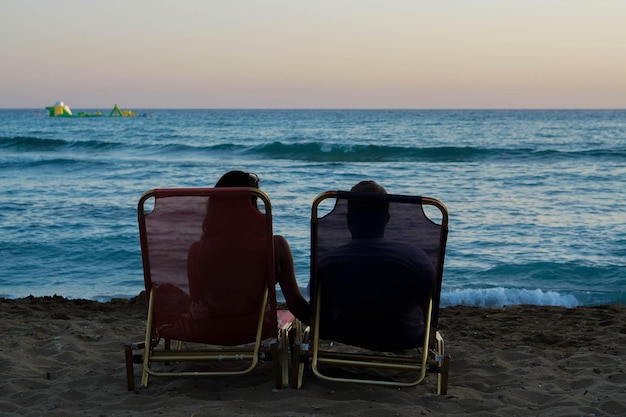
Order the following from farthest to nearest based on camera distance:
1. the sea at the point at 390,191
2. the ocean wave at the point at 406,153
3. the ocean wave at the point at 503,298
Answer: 1. the ocean wave at the point at 406,153
2. the sea at the point at 390,191
3. the ocean wave at the point at 503,298

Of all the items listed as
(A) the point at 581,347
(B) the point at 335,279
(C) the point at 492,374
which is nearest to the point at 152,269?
(B) the point at 335,279

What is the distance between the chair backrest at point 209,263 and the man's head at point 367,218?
0.40 metres

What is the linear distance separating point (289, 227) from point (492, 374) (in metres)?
6.83

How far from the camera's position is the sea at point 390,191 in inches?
315

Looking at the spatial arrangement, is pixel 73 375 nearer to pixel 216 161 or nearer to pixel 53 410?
pixel 53 410

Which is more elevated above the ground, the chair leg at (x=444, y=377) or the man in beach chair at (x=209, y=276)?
the man in beach chair at (x=209, y=276)

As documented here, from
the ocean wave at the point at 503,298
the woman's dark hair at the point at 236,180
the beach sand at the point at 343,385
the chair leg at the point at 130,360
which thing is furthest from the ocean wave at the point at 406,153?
the chair leg at the point at 130,360

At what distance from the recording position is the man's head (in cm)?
343

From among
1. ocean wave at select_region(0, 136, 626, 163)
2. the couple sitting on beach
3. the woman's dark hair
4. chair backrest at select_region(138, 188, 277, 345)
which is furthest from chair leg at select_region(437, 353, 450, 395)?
ocean wave at select_region(0, 136, 626, 163)

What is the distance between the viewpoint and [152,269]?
3.65 meters

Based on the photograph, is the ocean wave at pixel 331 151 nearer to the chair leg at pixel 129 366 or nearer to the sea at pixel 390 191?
the sea at pixel 390 191

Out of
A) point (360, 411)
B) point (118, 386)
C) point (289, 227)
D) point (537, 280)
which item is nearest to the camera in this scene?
point (360, 411)

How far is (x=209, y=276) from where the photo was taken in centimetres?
359

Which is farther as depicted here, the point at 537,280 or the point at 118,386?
the point at 537,280
